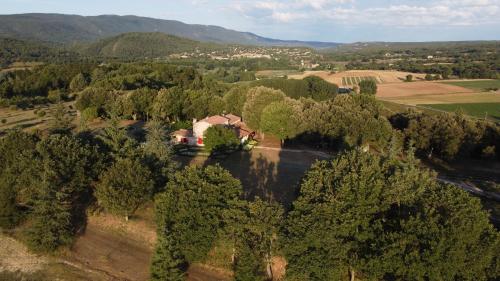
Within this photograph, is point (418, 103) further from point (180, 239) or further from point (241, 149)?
point (180, 239)

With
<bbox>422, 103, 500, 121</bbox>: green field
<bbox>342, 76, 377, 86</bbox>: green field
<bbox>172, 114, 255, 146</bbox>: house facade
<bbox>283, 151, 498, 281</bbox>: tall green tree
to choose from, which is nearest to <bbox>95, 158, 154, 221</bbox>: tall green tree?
<bbox>283, 151, 498, 281</bbox>: tall green tree

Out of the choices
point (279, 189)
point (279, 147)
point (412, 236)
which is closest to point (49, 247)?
point (279, 189)

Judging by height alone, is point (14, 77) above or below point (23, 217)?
above

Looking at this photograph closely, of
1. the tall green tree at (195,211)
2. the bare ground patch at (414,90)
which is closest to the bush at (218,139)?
the tall green tree at (195,211)

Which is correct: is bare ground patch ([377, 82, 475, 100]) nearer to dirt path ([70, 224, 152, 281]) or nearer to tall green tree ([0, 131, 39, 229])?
dirt path ([70, 224, 152, 281])

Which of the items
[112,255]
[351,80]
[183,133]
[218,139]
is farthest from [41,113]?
[351,80]
